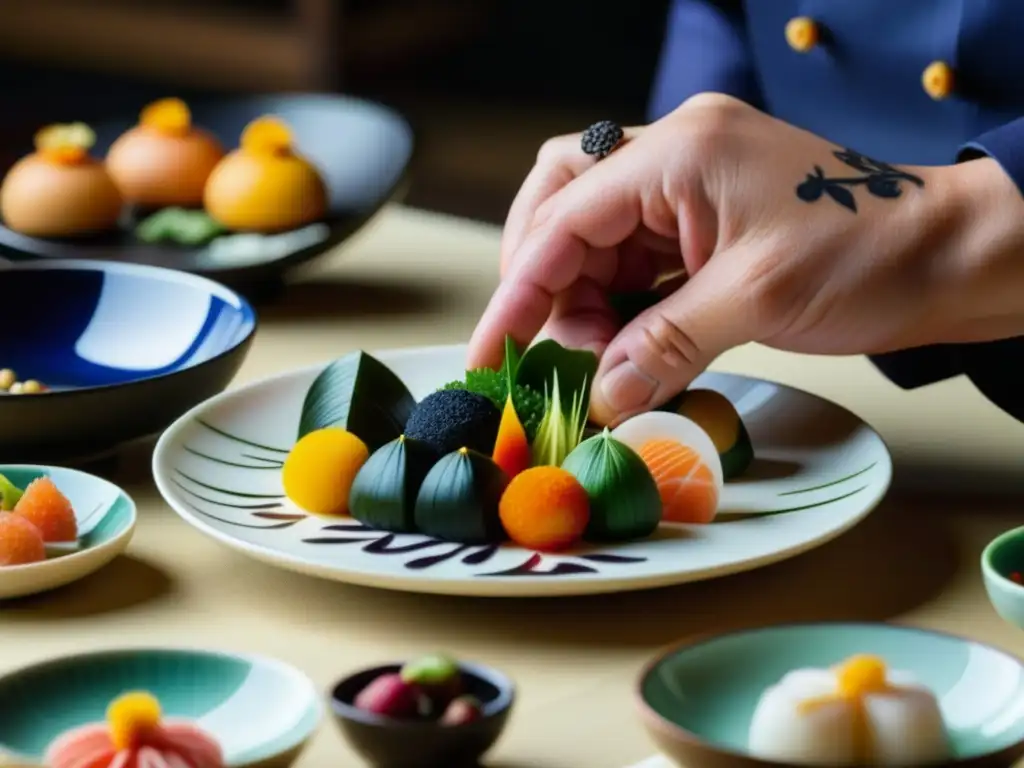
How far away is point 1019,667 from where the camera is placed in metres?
0.56

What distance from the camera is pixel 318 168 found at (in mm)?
1499

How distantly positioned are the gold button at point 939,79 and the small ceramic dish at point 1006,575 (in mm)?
516

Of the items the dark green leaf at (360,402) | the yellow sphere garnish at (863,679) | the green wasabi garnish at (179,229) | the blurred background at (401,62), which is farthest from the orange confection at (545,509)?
the blurred background at (401,62)

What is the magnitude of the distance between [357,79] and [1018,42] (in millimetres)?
2602

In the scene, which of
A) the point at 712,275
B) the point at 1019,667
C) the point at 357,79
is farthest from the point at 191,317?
the point at 357,79

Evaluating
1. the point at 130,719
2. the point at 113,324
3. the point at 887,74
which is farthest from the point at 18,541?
the point at 887,74

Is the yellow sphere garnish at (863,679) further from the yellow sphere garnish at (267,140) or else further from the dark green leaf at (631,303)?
the yellow sphere garnish at (267,140)

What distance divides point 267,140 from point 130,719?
91 centimetres

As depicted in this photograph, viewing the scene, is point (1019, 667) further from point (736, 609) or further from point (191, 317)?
point (191, 317)

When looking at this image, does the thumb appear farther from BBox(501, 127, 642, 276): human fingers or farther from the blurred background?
the blurred background

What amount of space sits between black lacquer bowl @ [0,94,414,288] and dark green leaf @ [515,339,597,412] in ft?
1.38

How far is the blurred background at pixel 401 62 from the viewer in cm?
346

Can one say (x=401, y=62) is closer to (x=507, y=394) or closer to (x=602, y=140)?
(x=602, y=140)

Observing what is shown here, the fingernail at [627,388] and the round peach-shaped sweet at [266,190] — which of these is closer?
the fingernail at [627,388]
